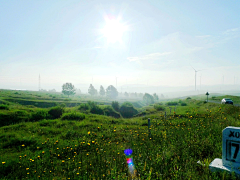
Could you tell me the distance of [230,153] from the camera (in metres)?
4.46

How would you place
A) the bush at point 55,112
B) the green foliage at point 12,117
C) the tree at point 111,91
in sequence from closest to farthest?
the green foliage at point 12,117 < the bush at point 55,112 < the tree at point 111,91

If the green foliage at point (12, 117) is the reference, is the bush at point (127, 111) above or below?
below

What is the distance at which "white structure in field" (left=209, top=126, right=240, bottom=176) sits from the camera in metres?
4.30

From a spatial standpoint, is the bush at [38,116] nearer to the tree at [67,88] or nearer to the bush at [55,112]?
the bush at [55,112]

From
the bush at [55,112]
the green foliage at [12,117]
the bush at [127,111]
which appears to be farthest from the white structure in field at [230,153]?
the bush at [127,111]

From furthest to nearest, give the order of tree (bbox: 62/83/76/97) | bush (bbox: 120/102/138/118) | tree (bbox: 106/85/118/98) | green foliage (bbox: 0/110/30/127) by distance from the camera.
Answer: tree (bbox: 106/85/118/98) < tree (bbox: 62/83/76/97) < bush (bbox: 120/102/138/118) < green foliage (bbox: 0/110/30/127)

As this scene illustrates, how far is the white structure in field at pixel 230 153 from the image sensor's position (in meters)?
4.30

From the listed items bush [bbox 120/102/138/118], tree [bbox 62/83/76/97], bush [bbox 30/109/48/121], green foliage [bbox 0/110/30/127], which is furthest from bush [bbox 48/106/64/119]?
tree [bbox 62/83/76/97]

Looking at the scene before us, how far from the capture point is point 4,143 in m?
9.23

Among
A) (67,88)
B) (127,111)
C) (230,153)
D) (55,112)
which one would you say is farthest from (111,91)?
(230,153)

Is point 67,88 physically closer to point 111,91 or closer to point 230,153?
point 111,91

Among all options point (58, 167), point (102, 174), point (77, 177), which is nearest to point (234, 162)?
point (102, 174)

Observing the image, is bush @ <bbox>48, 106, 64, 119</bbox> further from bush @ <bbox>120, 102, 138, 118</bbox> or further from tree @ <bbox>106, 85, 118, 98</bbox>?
tree @ <bbox>106, 85, 118, 98</bbox>

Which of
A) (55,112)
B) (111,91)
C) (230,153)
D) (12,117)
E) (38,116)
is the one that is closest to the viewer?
(230,153)
